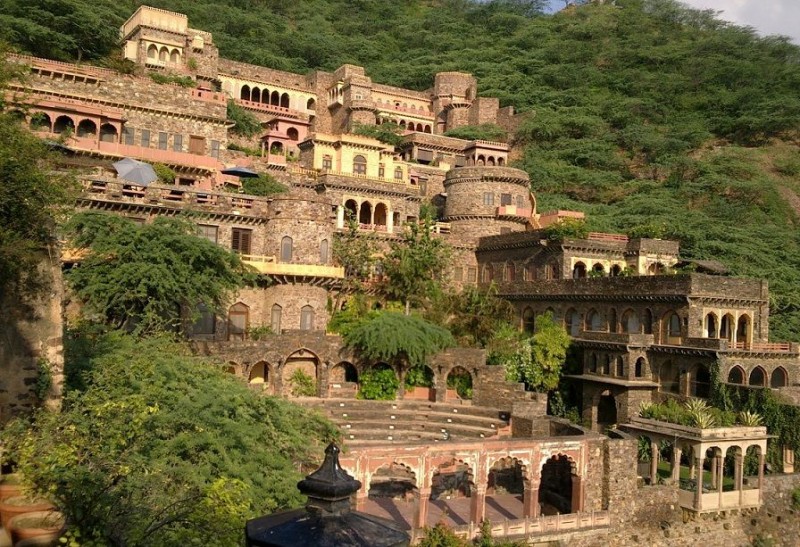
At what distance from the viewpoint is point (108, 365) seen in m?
18.8

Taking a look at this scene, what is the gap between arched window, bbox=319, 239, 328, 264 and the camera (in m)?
34.7

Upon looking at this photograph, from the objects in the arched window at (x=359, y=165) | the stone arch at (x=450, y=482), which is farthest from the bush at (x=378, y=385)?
the arched window at (x=359, y=165)

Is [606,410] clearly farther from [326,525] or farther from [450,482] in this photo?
[326,525]

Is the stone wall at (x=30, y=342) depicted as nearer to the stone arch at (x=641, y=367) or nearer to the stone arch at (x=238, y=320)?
the stone arch at (x=238, y=320)

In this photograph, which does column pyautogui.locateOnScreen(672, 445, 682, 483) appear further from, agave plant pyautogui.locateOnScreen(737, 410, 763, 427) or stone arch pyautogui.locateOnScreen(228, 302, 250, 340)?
stone arch pyautogui.locateOnScreen(228, 302, 250, 340)

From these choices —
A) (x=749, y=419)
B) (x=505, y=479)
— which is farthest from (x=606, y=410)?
(x=505, y=479)

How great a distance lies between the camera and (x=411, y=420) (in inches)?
1171

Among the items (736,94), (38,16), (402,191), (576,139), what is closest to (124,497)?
(402,191)

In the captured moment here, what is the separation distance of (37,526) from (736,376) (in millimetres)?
30355

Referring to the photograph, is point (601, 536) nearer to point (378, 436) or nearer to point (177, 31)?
point (378, 436)

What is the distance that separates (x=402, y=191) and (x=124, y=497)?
3533 cm

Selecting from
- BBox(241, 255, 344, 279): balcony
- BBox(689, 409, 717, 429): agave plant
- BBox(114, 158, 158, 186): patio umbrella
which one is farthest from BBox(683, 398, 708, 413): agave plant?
Answer: BBox(114, 158, 158, 186): patio umbrella

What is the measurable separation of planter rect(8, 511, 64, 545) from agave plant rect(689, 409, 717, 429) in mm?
23774

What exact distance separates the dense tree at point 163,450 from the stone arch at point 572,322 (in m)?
21.0
